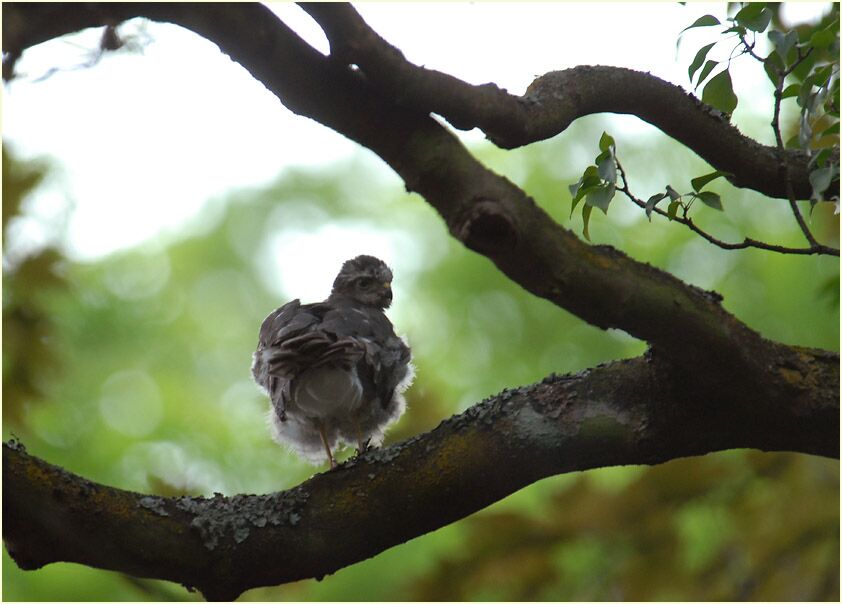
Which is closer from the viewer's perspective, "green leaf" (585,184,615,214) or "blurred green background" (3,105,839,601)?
"green leaf" (585,184,615,214)

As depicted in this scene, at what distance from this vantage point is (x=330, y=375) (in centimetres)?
469

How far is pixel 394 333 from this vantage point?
224 inches

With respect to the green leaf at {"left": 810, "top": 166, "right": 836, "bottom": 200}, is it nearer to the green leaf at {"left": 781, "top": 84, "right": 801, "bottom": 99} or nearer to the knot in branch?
the green leaf at {"left": 781, "top": 84, "right": 801, "bottom": 99}

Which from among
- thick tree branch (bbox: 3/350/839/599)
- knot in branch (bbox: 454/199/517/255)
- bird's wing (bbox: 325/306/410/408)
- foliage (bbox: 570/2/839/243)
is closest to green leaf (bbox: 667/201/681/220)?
foliage (bbox: 570/2/839/243)

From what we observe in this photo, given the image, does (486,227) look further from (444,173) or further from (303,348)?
(303,348)

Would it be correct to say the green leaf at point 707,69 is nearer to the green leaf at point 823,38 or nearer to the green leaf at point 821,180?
the green leaf at point 823,38

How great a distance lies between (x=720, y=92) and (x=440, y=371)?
26.3 ft

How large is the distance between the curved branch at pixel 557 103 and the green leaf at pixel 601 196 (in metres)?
0.26

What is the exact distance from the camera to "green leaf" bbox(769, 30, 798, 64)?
323cm

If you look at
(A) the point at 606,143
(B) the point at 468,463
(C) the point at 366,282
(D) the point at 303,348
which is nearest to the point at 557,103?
(A) the point at 606,143

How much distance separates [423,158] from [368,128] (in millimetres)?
210

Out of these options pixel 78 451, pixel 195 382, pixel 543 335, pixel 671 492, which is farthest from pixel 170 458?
pixel 671 492

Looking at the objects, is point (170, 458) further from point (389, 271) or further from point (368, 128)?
point (368, 128)

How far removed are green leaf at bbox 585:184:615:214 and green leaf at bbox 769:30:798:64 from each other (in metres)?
0.79
